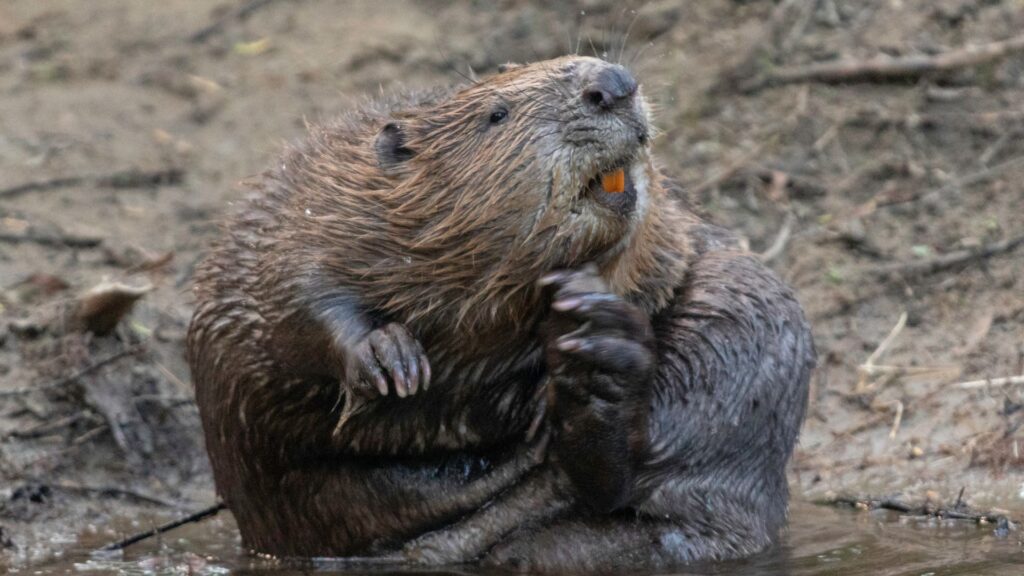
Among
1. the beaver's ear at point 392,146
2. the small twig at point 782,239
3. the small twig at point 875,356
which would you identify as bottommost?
the small twig at point 875,356

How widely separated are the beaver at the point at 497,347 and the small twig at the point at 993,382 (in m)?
1.59

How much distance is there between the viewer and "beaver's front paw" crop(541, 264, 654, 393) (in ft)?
15.5

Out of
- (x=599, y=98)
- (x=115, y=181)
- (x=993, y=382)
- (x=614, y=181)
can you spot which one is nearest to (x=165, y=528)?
(x=614, y=181)

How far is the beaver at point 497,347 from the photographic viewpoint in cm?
479

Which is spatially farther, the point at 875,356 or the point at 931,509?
the point at 875,356

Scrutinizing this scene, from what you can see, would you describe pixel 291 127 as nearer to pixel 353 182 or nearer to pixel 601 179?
pixel 353 182

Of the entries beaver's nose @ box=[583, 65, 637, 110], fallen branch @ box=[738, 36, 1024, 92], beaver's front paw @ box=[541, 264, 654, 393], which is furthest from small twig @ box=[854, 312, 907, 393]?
beaver's nose @ box=[583, 65, 637, 110]

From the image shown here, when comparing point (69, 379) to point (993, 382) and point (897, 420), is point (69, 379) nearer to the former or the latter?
point (897, 420)

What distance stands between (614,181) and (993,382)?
9.01ft

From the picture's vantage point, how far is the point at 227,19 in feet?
33.2

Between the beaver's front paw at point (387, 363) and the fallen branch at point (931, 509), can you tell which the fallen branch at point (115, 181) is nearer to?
the fallen branch at point (931, 509)

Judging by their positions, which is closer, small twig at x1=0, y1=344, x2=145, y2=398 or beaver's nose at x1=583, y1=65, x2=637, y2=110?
beaver's nose at x1=583, y1=65, x2=637, y2=110

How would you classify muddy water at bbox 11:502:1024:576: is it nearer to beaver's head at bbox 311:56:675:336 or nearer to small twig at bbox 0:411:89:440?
small twig at bbox 0:411:89:440

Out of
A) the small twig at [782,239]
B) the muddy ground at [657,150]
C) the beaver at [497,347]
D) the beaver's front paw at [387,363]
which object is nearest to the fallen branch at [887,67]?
the muddy ground at [657,150]
